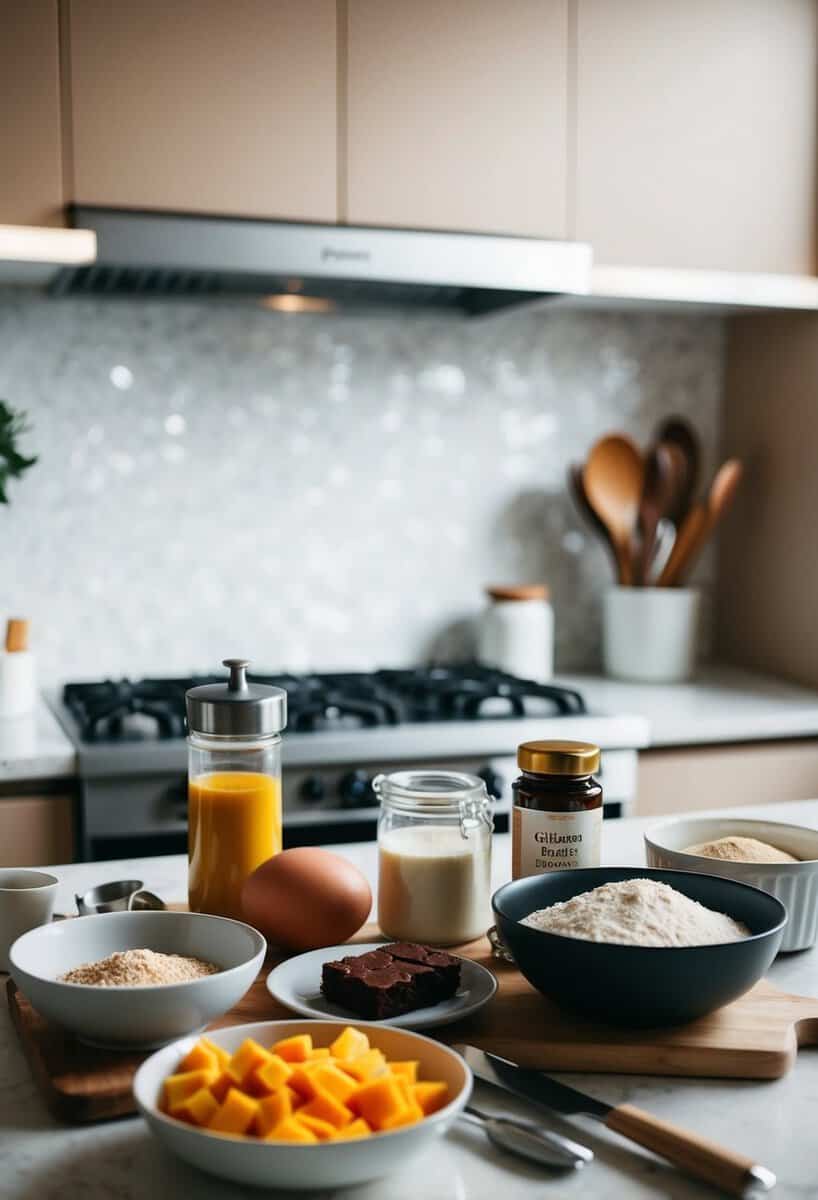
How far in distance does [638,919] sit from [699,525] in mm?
1956

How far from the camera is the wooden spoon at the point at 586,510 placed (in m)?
2.92

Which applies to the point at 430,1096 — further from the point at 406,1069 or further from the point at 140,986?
the point at 140,986

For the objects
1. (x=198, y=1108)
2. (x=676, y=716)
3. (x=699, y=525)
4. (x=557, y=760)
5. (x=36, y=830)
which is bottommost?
(x=36, y=830)

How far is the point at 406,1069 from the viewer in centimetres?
82

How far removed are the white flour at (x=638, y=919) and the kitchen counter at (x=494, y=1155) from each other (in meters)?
0.10

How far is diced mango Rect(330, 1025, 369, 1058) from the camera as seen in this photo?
84cm

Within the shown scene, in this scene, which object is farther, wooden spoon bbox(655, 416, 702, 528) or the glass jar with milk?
wooden spoon bbox(655, 416, 702, 528)

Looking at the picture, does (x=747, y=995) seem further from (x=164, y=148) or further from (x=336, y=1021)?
(x=164, y=148)

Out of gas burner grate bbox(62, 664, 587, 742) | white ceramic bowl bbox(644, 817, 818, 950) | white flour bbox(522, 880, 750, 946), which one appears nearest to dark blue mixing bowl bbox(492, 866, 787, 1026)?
white flour bbox(522, 880, 750, 946)

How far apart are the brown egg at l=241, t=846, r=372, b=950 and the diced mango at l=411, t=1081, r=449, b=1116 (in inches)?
13.3

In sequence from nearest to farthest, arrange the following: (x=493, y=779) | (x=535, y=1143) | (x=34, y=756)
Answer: (x=535, y=1143) → (x=34, y=756) → (x=493, y=779)

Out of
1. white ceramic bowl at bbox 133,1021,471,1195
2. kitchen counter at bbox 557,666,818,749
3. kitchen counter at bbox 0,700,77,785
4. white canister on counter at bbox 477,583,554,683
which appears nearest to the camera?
white ceramic bowl at bbox 133,1021,471,1195

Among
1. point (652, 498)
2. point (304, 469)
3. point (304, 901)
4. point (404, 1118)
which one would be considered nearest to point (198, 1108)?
point (404, 1118)

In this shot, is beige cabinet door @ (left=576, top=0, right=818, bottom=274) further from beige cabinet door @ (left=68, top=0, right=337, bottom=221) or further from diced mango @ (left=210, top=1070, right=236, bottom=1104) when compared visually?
diced mango @ (left=210, top=1070, right=236, bottom=1104)
